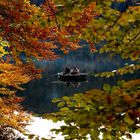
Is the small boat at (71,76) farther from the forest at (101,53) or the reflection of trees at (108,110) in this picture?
the reflection of trees at (108,110)

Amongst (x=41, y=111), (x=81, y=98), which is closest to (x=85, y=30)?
(x=81, y=98)

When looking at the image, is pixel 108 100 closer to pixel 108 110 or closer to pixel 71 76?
pixel 108 110

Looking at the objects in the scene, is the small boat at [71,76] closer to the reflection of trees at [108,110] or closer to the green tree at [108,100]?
the green tree at [108,100]

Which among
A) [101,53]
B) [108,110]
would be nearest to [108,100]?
[108,110]

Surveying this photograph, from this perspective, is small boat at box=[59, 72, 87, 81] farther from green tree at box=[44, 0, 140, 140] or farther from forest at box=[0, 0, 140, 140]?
green tree at box=[44, 0, 140, 140]

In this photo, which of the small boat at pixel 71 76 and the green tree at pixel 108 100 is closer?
the green tree at pixel 108 100

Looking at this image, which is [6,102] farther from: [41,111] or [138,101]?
[41,111]

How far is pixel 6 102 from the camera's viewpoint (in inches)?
544

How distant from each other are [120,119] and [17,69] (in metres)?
9.98

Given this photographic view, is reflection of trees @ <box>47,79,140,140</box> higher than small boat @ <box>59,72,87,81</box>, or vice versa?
small boat @ <box>59,72,87,81</box>

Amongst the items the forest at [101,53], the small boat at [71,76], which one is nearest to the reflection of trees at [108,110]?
the forest at [101,53]

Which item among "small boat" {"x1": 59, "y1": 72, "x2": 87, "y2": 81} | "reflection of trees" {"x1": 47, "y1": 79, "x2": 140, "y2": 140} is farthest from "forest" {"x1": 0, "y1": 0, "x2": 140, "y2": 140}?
"small boat" {"x1": 59, "y1": 72, "x2": 87, "y2": 81}

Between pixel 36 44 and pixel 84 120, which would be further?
pixel 36 44

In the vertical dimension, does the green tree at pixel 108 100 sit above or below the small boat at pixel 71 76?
below
